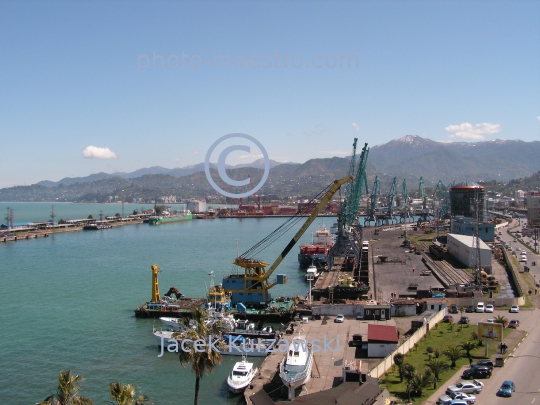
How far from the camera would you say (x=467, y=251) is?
1008 inches

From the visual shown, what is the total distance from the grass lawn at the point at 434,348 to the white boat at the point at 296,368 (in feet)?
5.24

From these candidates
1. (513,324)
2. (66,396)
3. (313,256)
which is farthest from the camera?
(313,256)

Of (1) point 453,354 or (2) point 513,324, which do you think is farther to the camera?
(2) point 513,324

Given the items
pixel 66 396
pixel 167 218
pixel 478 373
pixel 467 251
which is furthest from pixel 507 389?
pixel 167 218

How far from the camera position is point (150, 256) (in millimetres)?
37656

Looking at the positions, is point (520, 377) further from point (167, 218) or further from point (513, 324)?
point (167, 218)

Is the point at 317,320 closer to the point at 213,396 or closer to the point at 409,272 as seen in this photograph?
the point at 213,396

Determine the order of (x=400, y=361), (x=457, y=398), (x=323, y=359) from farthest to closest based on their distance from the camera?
(x=323, y=359)
(x=400, y=361)
(x=457, y=398)

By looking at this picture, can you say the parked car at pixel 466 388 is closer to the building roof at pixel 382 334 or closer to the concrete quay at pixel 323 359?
the concrete quay at pixel 323 359

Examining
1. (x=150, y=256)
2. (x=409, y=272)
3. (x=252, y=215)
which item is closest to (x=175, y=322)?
(x=409, y=272)

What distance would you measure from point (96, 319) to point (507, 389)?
14.4 m

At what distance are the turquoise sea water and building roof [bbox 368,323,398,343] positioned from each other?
11.5ft

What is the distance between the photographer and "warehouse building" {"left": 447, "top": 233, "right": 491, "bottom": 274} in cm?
2386

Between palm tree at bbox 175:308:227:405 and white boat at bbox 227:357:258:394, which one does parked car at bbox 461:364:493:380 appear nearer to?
white boat at bbox 227:357:258:394
